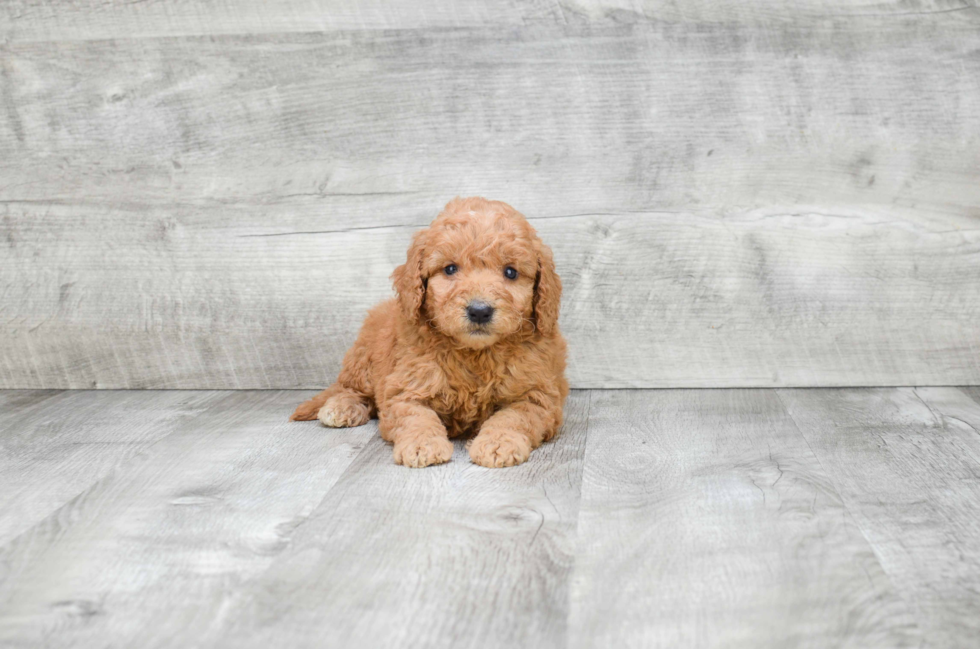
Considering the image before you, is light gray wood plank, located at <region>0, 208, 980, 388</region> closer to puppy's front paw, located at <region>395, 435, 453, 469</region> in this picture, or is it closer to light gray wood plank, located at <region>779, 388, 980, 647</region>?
light gray wood plank, located at <region>779, 388, 980, 647</region>

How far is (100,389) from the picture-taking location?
384cm

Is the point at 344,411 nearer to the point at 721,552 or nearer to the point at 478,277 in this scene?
the point at 478,277

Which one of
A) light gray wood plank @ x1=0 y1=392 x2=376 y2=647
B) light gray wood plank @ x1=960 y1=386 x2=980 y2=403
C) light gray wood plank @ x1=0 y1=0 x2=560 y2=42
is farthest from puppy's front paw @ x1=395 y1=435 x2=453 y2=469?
light gray wood plank @ x1=960 y1=386 x2=980 y2=403

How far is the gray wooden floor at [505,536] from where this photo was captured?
1672 mm

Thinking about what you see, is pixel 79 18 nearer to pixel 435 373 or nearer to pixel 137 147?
pixel 137 147

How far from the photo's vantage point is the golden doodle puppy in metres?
2.62

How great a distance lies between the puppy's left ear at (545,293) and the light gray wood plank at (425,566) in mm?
503

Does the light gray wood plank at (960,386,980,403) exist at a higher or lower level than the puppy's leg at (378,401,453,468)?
lower

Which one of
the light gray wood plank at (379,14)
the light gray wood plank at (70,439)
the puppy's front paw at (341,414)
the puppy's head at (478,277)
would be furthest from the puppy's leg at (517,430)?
the light gray wood plank at (379,14)

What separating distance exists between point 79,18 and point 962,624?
12.6ft

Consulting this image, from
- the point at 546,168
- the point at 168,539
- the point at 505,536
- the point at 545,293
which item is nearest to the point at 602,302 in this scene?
the point at 546,168

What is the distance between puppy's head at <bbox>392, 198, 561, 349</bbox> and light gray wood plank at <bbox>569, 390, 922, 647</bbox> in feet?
1.72

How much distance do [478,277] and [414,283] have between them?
8.7 inches

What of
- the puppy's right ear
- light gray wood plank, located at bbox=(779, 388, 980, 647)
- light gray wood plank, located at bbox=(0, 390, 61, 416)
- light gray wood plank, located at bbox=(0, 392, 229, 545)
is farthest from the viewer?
light gray wood plank, located at bbox=(0, 390, 61, 416)
